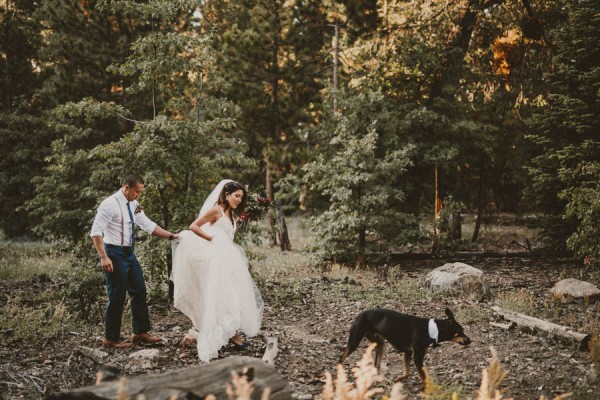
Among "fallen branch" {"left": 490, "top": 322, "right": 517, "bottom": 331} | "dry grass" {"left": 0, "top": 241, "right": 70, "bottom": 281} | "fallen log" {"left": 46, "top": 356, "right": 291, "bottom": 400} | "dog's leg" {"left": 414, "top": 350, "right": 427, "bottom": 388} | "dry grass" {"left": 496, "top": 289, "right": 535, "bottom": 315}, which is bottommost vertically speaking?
"dry grass" {"left": 0, "top": 241, "right": 70, "bottom": 281}

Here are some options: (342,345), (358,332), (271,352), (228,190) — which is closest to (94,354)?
(271,352)

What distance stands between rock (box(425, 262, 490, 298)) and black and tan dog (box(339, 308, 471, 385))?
4.70 m

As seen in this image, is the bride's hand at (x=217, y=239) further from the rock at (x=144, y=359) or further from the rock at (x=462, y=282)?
the rock at (x=462, y=282)

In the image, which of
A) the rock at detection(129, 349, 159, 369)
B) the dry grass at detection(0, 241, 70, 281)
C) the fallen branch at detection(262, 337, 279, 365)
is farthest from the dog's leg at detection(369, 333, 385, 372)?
the dry grass at detection(0, 241, 70, 281)

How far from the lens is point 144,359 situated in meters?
6.33

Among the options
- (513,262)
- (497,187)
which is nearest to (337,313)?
(513,262)

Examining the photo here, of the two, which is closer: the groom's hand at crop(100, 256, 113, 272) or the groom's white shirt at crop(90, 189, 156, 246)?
the groom's hand at crop(100, 256, 113, 272)

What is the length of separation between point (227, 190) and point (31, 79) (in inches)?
730

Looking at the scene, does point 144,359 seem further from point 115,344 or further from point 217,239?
point 217,239

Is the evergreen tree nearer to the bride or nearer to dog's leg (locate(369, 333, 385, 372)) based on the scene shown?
the bride

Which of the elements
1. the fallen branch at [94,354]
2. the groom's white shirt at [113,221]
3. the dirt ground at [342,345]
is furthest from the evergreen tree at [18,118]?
the fallen branch at [94,354]

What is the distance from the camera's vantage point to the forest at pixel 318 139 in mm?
9547

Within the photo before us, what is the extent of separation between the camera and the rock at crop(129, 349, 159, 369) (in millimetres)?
6219

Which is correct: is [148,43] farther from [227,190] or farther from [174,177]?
[227,190]
